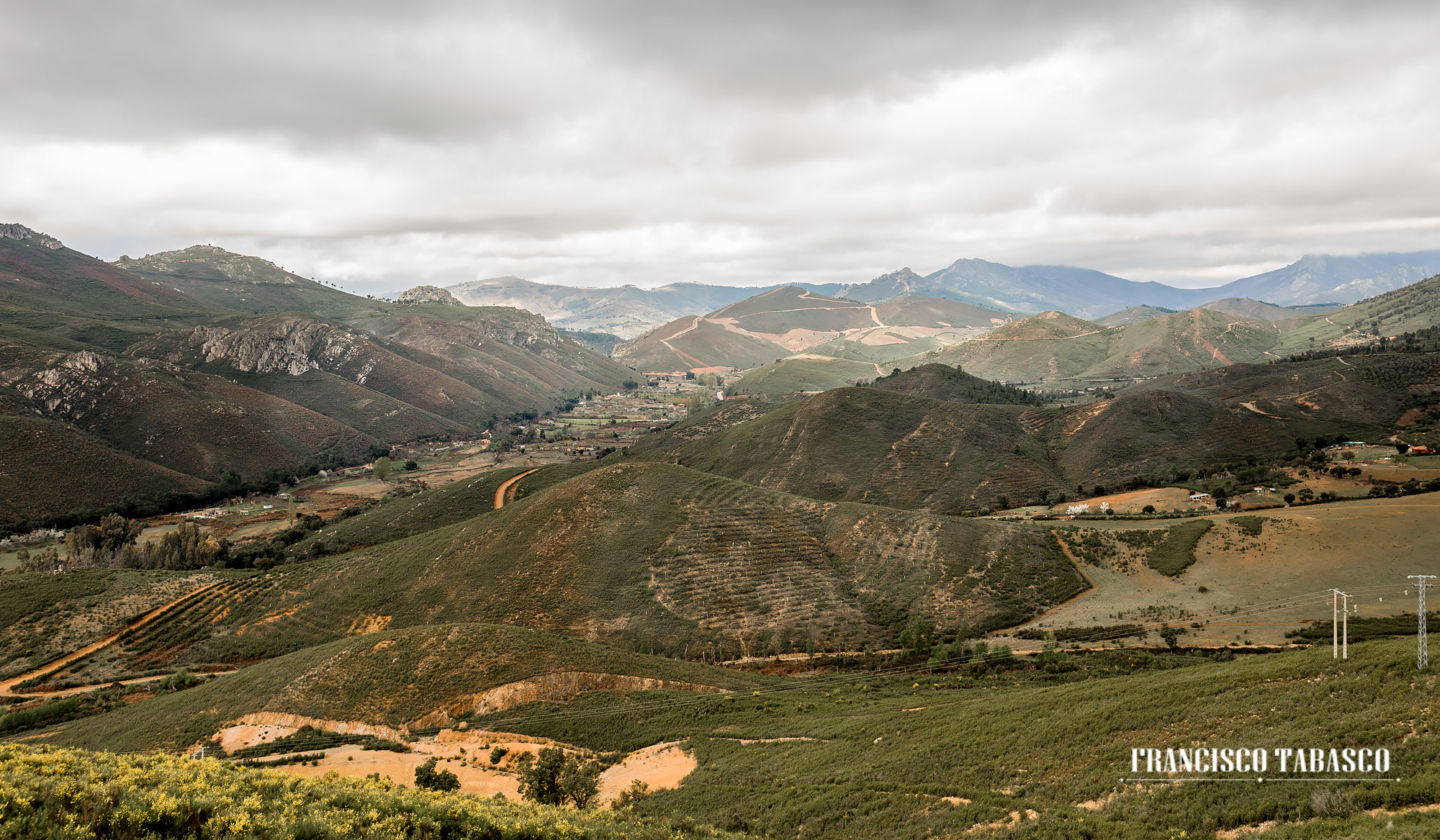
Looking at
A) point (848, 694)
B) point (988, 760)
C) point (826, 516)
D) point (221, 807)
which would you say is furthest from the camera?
point (826, 516)

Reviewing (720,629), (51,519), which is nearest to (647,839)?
(720,629)

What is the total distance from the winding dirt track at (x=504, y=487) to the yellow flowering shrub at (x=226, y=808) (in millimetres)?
114181

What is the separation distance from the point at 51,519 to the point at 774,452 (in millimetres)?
166154

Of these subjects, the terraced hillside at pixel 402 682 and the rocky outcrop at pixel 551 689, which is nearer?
the rocky outcrop at pixel 551 689

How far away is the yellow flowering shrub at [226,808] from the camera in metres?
16.3

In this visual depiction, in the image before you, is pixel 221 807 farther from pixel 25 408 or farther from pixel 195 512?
pixel 25 408

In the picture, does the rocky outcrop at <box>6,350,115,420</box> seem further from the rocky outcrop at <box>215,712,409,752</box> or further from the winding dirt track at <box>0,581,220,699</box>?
the rocky outcrop at <box>215,712,409,752</box>

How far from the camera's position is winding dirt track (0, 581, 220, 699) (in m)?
71.3

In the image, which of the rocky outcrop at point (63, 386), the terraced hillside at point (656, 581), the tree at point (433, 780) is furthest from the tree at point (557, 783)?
the rocky outcrop at point (63, 386)

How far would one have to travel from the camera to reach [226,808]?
18.4 m

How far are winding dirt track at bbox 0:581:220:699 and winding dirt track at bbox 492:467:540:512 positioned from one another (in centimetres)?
5389

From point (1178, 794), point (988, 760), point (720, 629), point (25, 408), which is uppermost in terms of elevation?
point (25, 408)

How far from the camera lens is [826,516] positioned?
10131 cm

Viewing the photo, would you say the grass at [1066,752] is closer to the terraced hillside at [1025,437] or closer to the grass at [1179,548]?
the grass at [1179,548]
